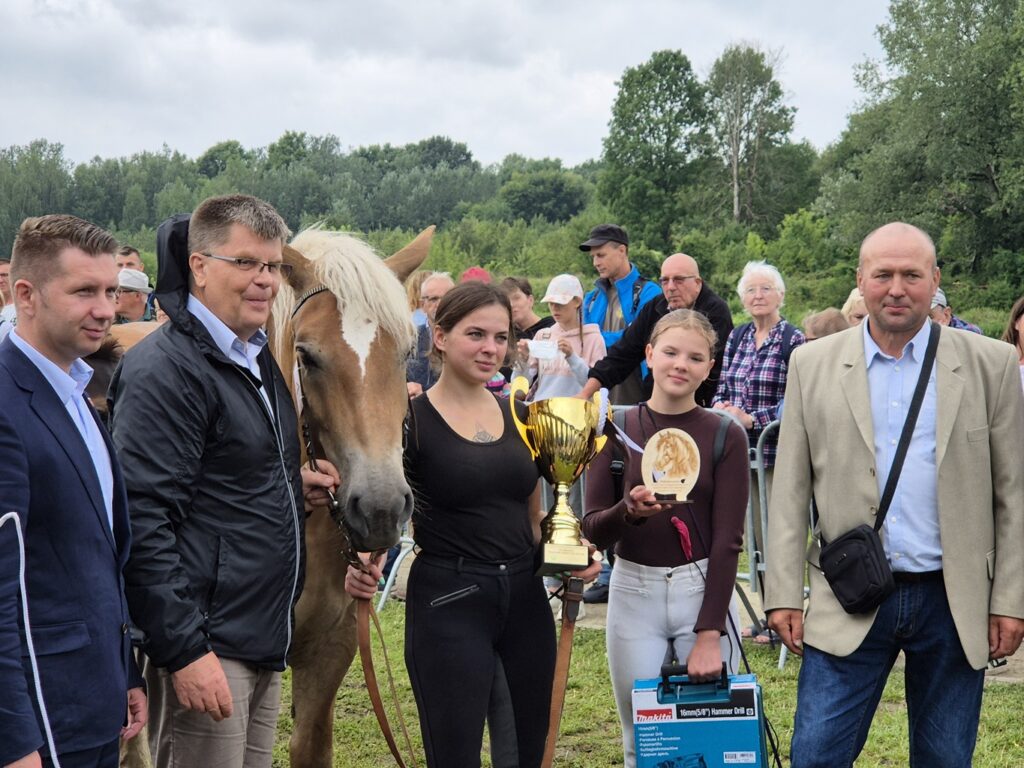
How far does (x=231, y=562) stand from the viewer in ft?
8.62

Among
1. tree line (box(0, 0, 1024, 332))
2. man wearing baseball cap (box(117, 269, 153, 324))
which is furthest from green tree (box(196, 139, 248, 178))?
man wearing baseball cap (box(117, 269, 153, 324))

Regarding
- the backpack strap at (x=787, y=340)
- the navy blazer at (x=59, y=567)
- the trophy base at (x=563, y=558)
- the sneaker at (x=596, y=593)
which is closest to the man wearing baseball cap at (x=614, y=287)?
the backpack strap at (x=787, y=340)

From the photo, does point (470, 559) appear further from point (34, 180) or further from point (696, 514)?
point (34, 180)

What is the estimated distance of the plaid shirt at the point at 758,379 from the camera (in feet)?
20.9

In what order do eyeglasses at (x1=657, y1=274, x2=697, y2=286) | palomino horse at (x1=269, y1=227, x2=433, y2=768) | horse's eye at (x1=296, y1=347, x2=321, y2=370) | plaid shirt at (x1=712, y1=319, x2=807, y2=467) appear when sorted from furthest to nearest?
eyeglasses at (x1=657, y1=274, x2=697, y2=286), plaid shirt at (x1=712, y1=319, x2=807, y2=467), horse's eye at (x1=296, y1=347, x2=321, y2=370), palomino horse at (x1=269, y1=227, x2=433, y2=768)

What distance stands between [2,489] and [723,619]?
7.46 feet

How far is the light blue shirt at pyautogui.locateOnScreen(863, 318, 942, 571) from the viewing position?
315cm

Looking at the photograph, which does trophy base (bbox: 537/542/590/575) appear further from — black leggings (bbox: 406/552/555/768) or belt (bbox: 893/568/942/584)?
belt (bbox: 893/568/942/584)

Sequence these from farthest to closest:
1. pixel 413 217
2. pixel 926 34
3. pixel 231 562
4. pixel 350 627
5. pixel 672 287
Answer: pixel 413 217
pixel 926 34
pixel 672 287
pixel 350 627
pixel 231 562

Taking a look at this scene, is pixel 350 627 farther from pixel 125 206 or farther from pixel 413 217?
pixel 413 217

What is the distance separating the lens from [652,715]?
3.22 meters

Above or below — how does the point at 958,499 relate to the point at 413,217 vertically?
below

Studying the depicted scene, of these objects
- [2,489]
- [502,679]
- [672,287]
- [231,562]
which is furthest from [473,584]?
[672,287]

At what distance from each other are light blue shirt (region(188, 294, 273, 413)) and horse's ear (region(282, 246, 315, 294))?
23.4 inches
